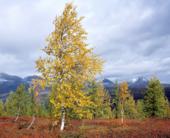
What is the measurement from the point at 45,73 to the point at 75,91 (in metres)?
2.70

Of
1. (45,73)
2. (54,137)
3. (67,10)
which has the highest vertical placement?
(67,10)

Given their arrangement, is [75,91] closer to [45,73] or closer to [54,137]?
[45,73]

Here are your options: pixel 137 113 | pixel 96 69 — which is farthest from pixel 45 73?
pixel 137 113

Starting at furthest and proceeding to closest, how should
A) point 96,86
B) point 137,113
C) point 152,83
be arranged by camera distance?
1. point 137,113
2. point 96,86
3. point 152,83

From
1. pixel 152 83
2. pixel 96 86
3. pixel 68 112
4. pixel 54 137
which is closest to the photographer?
pixel 54 137

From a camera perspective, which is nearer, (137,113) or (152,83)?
(152,83)

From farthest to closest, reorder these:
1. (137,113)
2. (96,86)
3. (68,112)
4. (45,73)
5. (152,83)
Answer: (137,113) < (96,86) < (152,83) < (68,112) < (45,73)

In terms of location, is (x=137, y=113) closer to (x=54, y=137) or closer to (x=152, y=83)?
(x=152, y=83)

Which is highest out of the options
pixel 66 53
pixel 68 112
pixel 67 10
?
pixel 67 10

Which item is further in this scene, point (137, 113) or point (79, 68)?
point (137, 113)

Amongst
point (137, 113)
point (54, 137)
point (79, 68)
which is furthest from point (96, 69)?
point (137, 113)

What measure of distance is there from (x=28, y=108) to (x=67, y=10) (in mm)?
59204

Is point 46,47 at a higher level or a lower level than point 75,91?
higher

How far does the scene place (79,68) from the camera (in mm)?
18844
